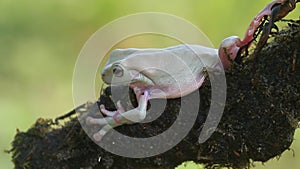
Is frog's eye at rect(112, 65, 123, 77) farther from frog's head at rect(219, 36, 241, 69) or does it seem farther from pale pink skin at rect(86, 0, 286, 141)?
frog's head at rect(219, 36, 241, 69)

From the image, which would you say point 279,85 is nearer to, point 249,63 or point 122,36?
point 249,63

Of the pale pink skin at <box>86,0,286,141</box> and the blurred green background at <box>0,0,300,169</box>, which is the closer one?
the pale pink skin at <box>86,0,286,141</box>

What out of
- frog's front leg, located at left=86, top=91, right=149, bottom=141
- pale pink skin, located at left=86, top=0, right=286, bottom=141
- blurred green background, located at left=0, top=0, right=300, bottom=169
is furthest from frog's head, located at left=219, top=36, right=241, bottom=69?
blurred green background, located at left=0, top=0, right=300, bottom=169

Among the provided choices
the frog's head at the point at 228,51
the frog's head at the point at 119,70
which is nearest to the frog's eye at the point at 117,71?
the frog's head at the point at 119,70

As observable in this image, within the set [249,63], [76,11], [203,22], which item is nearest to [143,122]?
[249,63]

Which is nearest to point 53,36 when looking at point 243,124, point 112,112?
point 112,112

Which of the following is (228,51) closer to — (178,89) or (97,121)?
(178,89)

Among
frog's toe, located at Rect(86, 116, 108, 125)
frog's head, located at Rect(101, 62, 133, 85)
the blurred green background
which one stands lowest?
frog's toe, located at Rect(86, 116, 108, 125)

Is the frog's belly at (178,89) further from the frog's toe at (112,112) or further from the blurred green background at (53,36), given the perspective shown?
the blurred green background at (53,36)
